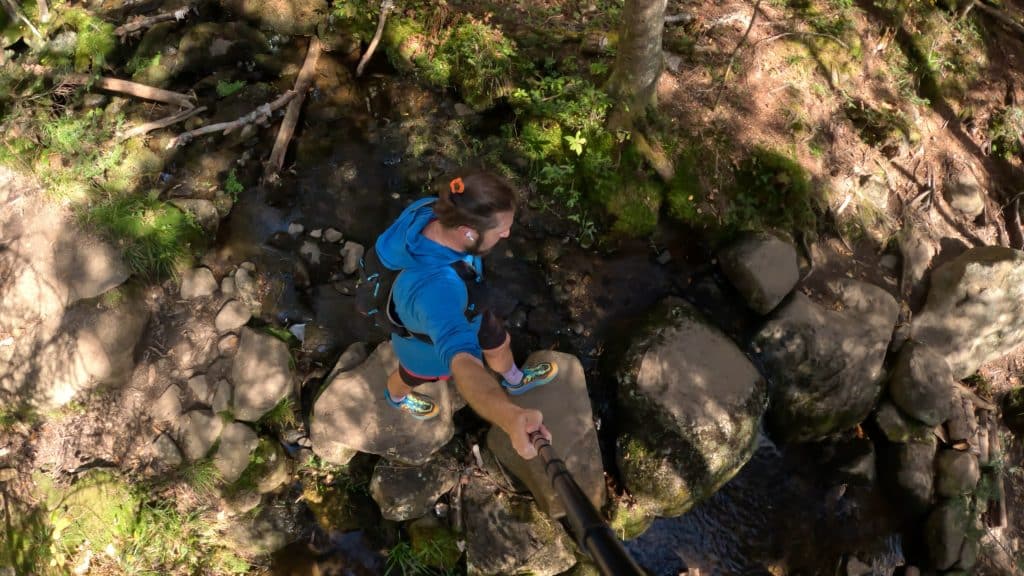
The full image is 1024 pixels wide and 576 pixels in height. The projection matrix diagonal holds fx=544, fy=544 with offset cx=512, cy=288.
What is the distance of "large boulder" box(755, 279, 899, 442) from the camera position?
5820 millimetres

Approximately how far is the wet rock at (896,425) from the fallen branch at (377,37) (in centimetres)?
724

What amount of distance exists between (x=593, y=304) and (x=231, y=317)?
148 inches

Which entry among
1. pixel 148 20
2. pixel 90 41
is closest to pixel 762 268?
pixel 148 20

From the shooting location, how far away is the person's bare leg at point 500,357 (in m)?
4.20

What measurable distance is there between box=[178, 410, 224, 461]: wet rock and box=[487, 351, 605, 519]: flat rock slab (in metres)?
2.65

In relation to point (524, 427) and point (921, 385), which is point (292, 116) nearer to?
point (524, 427)

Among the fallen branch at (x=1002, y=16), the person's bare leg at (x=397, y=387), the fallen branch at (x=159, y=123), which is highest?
the fallen branch at (x=1002, y=16)

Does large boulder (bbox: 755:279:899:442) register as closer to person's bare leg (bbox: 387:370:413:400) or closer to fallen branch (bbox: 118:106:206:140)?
person's bare leg (bbox: 387:370:413:400)

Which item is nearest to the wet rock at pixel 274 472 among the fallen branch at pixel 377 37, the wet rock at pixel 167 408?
the wet rock at pixel 167 408

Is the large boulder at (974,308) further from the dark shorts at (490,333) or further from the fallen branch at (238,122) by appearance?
the fallen branch at (238,122)

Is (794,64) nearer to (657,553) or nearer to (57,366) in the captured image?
(657,553)

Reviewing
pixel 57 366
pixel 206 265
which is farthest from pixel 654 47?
pixel 57 366

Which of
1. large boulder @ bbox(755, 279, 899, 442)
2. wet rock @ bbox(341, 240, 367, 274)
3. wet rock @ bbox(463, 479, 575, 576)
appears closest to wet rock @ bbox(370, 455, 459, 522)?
wet rock @ bbox(463, 479, 575, 576)

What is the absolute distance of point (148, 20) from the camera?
21.4 feet
